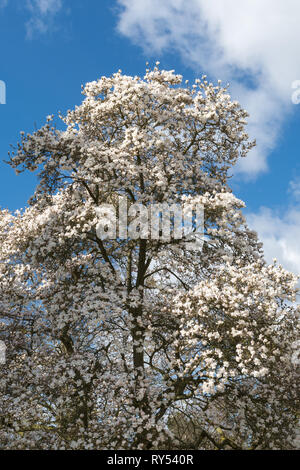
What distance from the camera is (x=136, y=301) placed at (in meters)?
15.7

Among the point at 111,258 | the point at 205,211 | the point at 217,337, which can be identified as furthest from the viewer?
the point at 111,258

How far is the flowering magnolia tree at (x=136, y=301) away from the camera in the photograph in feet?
42.4

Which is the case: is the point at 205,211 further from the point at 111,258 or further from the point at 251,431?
the point at 251,431

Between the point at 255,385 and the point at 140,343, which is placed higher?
the point at 140,343

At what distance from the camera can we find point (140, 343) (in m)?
15.9

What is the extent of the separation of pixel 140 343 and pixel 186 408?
124 inches

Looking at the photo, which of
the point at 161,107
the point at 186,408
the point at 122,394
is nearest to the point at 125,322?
the point at 122,394

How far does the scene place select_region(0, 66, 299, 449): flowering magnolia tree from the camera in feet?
42.4

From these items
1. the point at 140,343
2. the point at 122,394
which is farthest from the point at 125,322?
the point at 122,394

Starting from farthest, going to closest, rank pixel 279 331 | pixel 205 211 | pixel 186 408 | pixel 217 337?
1. pixel 186 408
2. pixel 205 211
3. pixel 279 331
4. pixel 217 337
